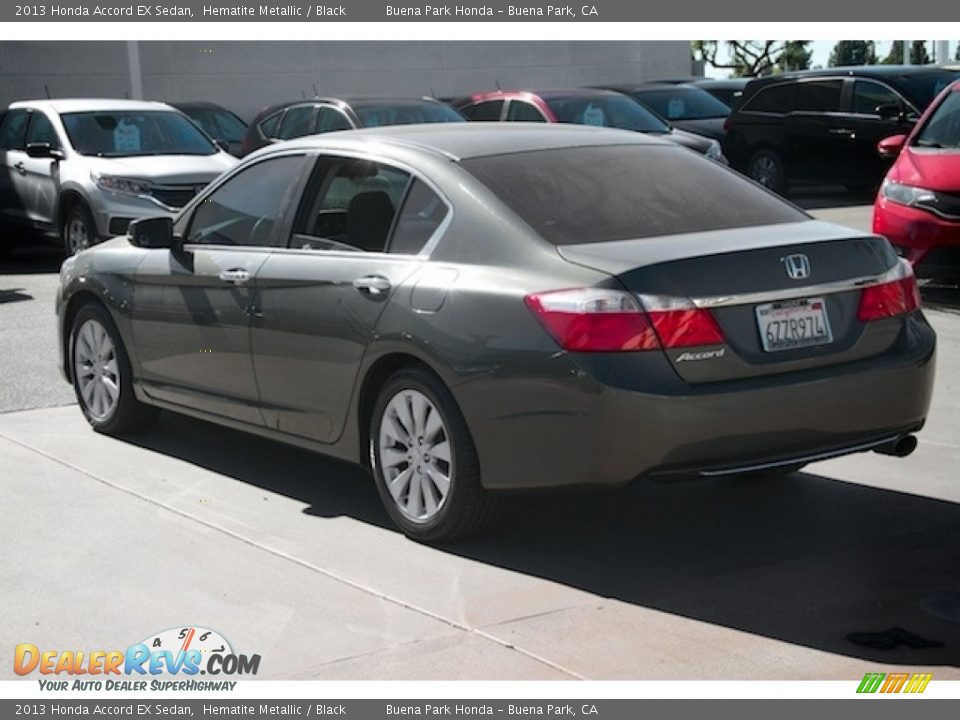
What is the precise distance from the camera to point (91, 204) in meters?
15.2

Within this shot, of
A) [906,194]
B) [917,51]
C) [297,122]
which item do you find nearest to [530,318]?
[906,194]

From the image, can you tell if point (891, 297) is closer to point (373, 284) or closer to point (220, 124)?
point (373, 284)

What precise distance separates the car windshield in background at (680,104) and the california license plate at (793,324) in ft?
56.8

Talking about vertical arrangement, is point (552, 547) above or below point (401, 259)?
below

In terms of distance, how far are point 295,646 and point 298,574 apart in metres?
0.78

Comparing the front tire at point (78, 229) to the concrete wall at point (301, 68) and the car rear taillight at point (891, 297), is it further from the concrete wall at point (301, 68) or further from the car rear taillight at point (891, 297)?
the car rear taillight at point (891, 297)

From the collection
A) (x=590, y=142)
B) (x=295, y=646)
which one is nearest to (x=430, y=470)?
(x=295, y=646)

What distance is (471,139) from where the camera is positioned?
6.77 m

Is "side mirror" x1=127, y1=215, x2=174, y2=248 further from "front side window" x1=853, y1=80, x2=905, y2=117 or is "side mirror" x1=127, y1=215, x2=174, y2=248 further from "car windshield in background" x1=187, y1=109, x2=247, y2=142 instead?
"car windshield in background" x1=187, y1=109, x2=247, y2=142

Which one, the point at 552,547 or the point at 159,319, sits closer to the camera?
the point at 552,547

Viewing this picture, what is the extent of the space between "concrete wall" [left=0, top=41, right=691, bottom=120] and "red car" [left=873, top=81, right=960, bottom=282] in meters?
14.5

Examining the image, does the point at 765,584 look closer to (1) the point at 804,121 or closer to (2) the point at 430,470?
(2) the point at 430,470
